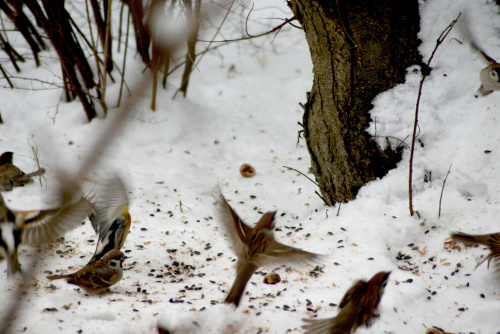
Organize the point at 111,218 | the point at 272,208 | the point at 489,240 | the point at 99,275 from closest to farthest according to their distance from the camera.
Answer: the point at 489,240 → the point at 99,275 → the point at 111,218 → the point at 272,208

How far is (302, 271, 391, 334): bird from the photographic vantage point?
6.81 feet

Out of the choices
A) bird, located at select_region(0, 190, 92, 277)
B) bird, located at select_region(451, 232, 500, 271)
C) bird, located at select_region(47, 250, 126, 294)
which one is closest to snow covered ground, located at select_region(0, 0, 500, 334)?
bird, located at select_region(47, 250, 126, 294)

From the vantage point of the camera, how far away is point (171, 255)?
329 centimetres

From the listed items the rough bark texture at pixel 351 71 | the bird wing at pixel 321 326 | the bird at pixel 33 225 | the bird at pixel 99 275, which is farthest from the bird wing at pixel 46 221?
the rough bark texture at pixel 351 71

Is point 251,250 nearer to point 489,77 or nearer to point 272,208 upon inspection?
point 272,208

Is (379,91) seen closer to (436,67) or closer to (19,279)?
(436,67)

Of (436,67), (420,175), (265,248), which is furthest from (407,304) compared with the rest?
(436,67)

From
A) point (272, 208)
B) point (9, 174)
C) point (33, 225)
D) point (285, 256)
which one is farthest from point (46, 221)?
point (272, 208)

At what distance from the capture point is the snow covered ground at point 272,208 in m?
2.47

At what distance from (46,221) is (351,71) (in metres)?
2.18

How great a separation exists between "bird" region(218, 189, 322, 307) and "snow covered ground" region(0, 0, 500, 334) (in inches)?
8.6

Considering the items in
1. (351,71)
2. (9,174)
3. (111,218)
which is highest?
(351,71)

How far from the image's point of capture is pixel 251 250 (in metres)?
2.49

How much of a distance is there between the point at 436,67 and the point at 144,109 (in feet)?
9.46
